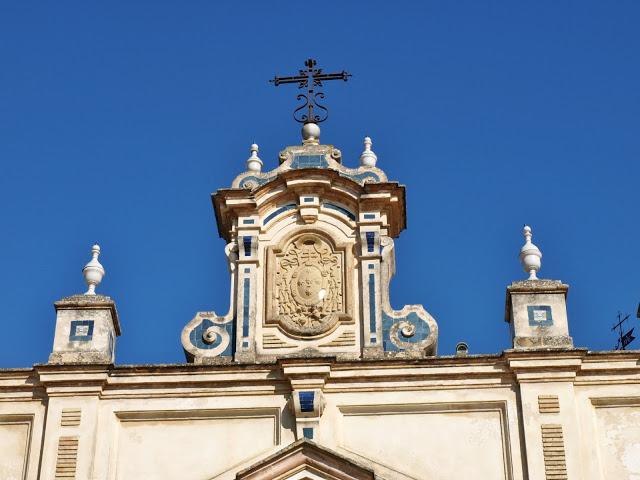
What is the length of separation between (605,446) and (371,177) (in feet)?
15.2

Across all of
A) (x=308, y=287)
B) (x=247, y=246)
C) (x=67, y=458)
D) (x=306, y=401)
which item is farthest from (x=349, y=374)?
(x=67, y=458)

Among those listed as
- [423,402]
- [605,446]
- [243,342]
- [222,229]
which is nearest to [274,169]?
[222,229]

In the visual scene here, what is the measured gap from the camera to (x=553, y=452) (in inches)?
741

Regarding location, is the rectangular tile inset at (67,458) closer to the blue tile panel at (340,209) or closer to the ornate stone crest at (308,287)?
the ornate stone crest at (308,287)

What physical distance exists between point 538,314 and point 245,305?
3.56m

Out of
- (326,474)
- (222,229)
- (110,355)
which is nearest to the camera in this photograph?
(326,474)

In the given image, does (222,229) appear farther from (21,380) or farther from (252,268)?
(21,380)

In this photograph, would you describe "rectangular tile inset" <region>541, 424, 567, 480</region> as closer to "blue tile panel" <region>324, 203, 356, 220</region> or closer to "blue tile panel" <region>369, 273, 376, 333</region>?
"blue tile panel" <region>369, 273, 376, 333</region>

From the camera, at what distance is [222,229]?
2136 centimetres

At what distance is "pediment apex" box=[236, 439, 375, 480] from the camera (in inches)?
738

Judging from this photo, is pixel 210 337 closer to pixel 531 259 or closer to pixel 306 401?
pixel 306 401

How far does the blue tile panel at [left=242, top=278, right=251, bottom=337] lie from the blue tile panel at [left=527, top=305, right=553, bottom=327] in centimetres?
340

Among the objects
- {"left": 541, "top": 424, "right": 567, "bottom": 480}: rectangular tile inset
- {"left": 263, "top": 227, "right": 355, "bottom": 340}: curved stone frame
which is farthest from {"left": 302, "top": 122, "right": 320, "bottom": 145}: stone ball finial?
{"left": 541, "top": 424, "right": 567, "bottom": 480}: rectangular tile inset

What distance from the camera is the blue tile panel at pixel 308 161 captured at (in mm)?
21328
